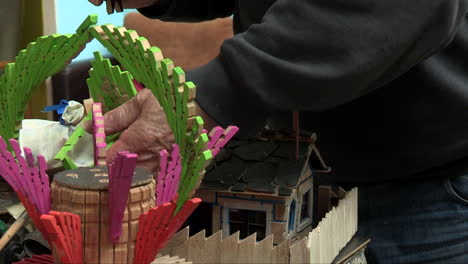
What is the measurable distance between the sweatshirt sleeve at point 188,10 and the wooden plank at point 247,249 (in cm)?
53

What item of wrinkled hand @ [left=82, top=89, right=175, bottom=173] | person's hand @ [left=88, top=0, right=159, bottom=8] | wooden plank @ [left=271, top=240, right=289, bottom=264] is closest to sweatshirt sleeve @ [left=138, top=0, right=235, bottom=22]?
person's hand @ [left=88, top=0, right=159, bottom=8]

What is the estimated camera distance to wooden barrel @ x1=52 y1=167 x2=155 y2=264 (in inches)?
18.8

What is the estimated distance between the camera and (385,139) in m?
0.85

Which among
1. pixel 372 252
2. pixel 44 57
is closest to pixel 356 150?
pixel 372 252

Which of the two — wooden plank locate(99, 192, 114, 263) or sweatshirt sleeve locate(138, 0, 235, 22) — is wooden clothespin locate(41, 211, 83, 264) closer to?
wooden plank locate(99, 192, 114, 263)

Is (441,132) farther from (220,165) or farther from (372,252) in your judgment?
(220,165)

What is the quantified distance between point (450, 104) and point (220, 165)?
323mm

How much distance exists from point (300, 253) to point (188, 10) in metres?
0.59

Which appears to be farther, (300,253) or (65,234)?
(300,253)

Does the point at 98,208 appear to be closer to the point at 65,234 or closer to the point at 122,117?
the point at 65,234

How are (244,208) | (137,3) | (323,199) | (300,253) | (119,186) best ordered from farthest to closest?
(137,3) < (323,199) < (244,208) < (300,253) < (119,186)

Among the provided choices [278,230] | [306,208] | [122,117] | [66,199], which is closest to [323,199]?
[306,208]

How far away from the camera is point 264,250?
0.60 m

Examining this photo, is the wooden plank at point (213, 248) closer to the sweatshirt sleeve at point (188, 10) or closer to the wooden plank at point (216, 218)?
the wooden plank at point (216, 218)
